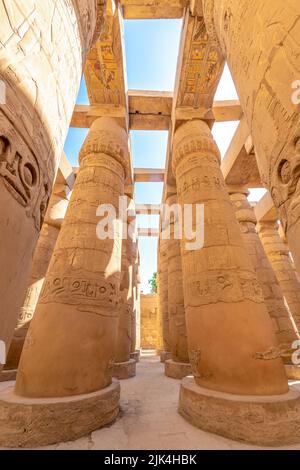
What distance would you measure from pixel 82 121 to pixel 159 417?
922 cm

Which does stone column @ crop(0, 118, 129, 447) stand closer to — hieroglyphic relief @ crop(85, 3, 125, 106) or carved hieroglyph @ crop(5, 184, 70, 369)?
hieroglyphic relief @ crop(85, 3, 125, 106)

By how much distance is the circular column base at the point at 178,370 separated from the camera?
5.06 meters

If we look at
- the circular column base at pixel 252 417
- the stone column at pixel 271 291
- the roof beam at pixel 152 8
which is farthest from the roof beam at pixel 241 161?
the circular column base at pixel 252 417

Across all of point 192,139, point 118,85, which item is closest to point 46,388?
point 192,139

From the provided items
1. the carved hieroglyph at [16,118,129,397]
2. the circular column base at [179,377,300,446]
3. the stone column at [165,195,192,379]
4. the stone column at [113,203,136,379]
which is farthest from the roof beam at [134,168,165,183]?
the circular column base at [179,377,300,446]

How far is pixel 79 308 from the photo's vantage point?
2902mm

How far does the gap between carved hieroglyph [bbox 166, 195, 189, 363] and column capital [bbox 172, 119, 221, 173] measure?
113 inches

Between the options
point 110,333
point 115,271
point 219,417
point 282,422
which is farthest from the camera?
point 115,271

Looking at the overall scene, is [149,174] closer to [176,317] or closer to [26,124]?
[176,317]

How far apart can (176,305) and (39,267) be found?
472 cm

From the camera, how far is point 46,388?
2.39m

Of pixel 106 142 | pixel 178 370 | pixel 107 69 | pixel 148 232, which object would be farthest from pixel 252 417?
pixel 148 232

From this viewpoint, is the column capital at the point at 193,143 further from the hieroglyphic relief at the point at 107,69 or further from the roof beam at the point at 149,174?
the roof beam at the point at 149,174

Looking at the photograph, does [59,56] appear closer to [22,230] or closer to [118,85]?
[22,230]
